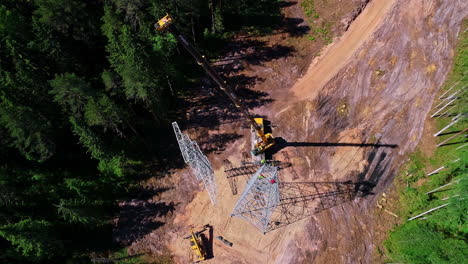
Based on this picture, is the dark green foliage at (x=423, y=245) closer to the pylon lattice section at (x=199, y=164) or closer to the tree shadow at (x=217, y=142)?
the pylon lattice section at (x=199, y=164)

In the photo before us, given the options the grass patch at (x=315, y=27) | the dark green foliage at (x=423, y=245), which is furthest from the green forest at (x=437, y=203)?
the grass patch at (x=315, y=27)

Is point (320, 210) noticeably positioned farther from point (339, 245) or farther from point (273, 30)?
point (273, 30)

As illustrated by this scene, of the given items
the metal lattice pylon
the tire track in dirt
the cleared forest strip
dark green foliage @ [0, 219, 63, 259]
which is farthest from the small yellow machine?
the cleared forest strip

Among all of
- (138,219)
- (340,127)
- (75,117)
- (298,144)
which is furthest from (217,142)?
(75,117)

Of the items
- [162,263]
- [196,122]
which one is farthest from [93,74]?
[162,263]

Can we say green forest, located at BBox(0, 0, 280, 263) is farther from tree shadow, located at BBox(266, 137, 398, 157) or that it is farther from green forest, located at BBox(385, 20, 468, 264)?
green forest, located at BBox(385, 20, 468, 264)
